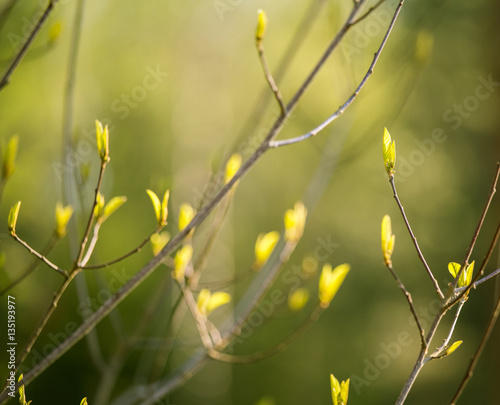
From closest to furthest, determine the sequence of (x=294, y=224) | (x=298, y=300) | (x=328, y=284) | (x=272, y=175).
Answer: (x=328, y=284), (x=294, y=224), (x=298, y=300), (x=272, y=175)

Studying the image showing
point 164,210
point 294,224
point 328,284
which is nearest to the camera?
point 164,210

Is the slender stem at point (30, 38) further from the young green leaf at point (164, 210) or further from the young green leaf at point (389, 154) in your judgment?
the young green leaf at point (389, 154)

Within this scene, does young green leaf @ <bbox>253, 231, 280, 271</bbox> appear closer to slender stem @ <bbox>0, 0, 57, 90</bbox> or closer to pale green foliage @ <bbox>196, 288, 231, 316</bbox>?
pale green foliage @ <bbox>196, 288, 231, 316</bbox>

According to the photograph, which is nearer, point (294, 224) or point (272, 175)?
point (294, 224)

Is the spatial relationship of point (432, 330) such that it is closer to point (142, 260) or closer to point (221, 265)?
point (221, 265)

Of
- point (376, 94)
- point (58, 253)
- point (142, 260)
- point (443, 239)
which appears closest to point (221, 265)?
point (142, 260)

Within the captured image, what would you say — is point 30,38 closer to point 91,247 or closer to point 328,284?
point 91,247

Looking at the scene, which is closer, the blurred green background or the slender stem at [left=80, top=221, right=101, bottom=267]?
the slender stem at [left=80, top=221, right=101, bottom=267]

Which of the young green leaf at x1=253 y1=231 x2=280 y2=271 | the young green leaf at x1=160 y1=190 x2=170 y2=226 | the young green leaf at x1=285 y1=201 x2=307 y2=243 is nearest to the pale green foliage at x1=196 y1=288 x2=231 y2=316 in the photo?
the young green leaf at x1=253 y1=231 x2=280 y2=271

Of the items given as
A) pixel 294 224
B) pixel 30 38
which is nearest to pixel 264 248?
pixel 294 224
